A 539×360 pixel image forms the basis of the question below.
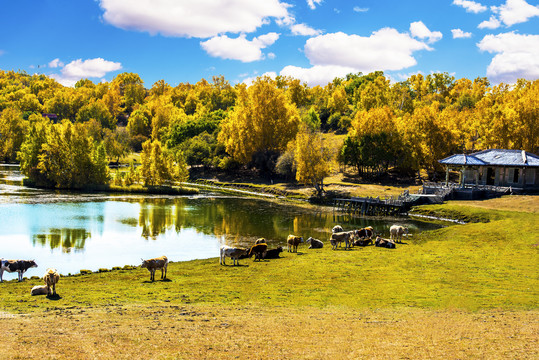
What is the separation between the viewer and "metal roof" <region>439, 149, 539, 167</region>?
5891cm

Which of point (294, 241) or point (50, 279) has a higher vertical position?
point (50, 279)

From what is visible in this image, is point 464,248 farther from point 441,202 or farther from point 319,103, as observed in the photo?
point 319,103

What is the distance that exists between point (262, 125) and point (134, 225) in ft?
156

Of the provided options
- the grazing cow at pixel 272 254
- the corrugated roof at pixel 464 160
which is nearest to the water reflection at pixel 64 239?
the grazing cow at pixel 272 254

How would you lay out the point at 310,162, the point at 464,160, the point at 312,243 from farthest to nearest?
the point at 310,162, the point at 464,160, the point at 312,243

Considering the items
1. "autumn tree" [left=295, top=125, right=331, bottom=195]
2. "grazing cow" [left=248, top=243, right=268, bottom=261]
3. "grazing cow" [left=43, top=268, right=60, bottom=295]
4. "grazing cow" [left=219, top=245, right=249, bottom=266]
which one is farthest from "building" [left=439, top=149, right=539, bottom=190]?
"grazing cow" [left=43, top=268, right=60, bottom=295]

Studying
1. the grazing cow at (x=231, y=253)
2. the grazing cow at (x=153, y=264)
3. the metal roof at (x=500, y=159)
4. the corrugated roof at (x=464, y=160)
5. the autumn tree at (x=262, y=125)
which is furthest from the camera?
the autumn tree at (x=262, y=125)

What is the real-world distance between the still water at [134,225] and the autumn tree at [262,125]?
21.3m

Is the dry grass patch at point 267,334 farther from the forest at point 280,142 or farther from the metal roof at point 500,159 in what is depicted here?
the forest at point 280,142

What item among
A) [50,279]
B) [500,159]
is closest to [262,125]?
[500,159]

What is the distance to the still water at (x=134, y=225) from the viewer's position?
30328mm

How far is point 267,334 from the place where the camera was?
1331 centimetres

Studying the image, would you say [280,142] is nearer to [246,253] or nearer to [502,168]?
[502,168]

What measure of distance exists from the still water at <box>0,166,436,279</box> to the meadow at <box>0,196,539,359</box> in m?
6.41
